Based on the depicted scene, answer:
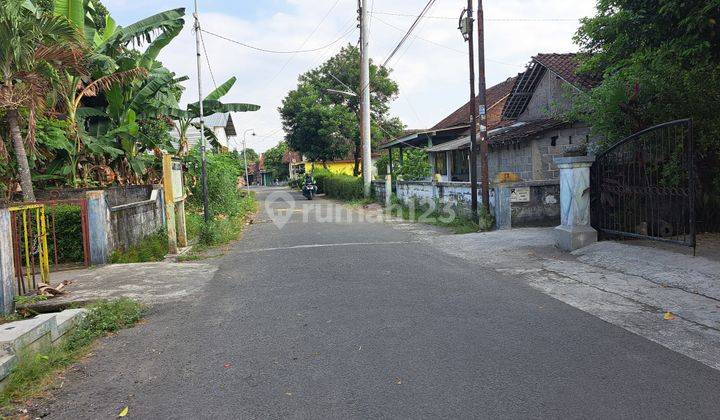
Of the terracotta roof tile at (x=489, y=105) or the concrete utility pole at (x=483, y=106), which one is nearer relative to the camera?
the concrete utility pole at (x=483, y=106)

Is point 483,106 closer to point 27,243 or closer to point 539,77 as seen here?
point 539,77

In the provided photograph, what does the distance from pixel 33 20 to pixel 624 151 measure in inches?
421

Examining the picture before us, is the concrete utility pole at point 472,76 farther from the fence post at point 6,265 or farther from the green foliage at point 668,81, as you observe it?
the fence post at point 6,265

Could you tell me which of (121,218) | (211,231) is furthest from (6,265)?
(211,231)

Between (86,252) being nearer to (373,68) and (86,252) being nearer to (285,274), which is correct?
(285,274)

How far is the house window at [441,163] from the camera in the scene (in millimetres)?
27641

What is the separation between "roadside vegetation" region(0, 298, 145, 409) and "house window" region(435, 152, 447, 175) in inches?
877

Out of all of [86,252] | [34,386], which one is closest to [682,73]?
[34,386]

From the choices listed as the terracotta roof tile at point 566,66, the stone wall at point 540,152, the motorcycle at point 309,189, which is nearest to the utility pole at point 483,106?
the stone wall at point 540,152

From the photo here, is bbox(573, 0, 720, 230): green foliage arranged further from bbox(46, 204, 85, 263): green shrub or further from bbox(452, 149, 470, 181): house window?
bbox(452, 149, 470, 181): house window

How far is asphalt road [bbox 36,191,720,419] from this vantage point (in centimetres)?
363

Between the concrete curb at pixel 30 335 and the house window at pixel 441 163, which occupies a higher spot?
the house window at pixel 441 163

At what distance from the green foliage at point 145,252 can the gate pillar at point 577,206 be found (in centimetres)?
806

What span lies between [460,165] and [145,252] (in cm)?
1749
